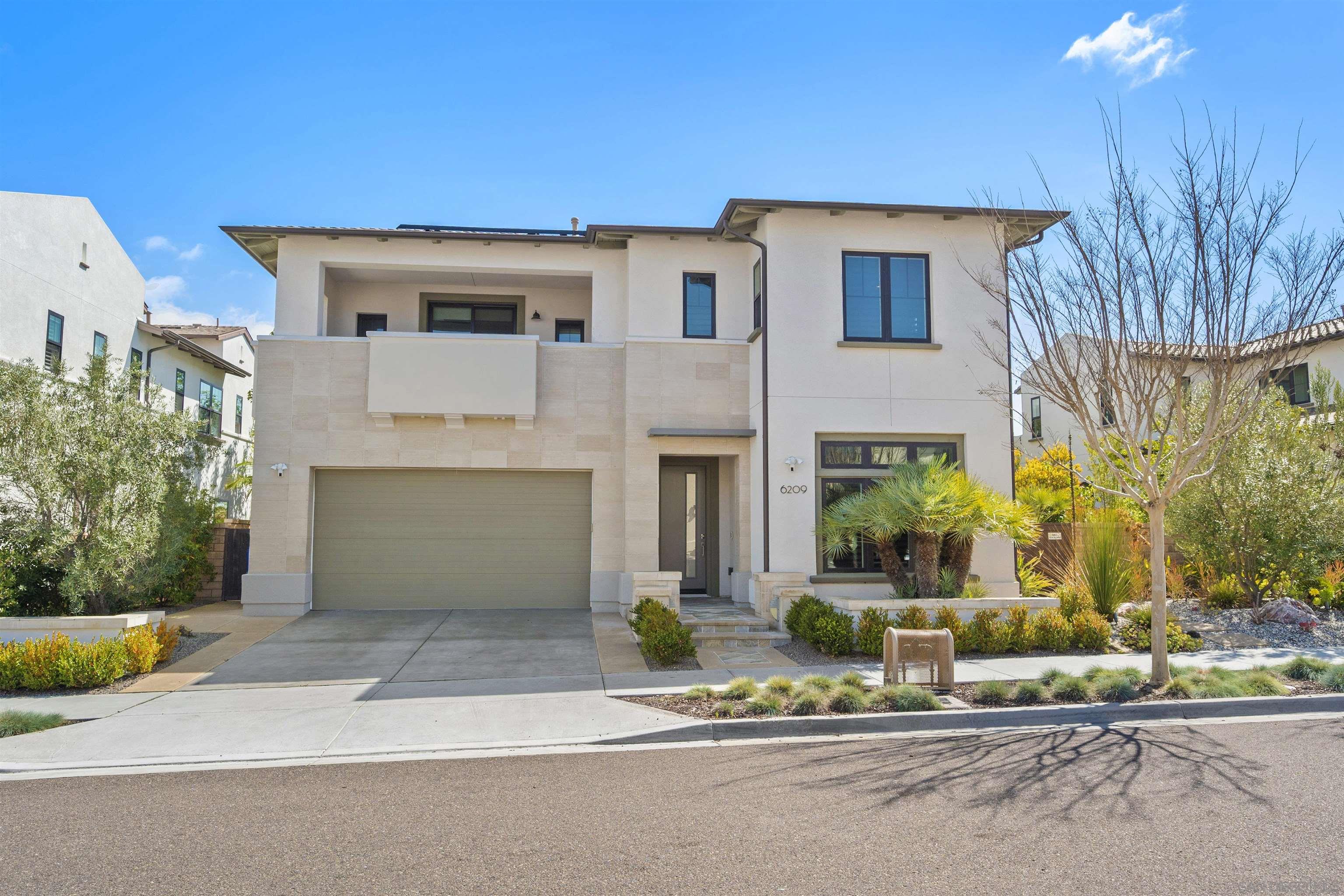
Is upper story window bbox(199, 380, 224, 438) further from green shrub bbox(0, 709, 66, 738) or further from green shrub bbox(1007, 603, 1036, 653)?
green shrub bbox(1007, 603, 1036, 653)

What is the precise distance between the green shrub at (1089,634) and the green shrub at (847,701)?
4772 millimetres

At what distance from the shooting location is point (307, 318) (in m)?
15.2

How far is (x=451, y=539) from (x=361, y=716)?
7325mm

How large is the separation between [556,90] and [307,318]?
6500mm

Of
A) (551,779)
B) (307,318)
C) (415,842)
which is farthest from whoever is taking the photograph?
(307,318)

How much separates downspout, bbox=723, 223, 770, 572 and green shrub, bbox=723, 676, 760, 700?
4662 mm

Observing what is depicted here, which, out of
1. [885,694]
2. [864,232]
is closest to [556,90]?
[864,232]

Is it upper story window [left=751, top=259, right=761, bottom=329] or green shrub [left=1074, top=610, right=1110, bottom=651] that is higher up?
upper story window [left=751, top=259, right=761, bottom=329]

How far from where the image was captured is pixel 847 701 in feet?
26.5

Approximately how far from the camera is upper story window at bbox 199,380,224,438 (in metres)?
27.2

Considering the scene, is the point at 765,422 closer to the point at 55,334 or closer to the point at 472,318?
the point at 472,318

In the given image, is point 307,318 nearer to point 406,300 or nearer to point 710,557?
point 406,300

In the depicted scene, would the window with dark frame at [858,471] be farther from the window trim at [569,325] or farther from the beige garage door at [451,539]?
the window trim at [569,325]

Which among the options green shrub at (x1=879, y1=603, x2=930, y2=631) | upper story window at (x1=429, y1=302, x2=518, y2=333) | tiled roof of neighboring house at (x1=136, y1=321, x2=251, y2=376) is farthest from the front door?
tiled roof of neighboring house at (x1=136, y1=321, x2=251, y2=376)
